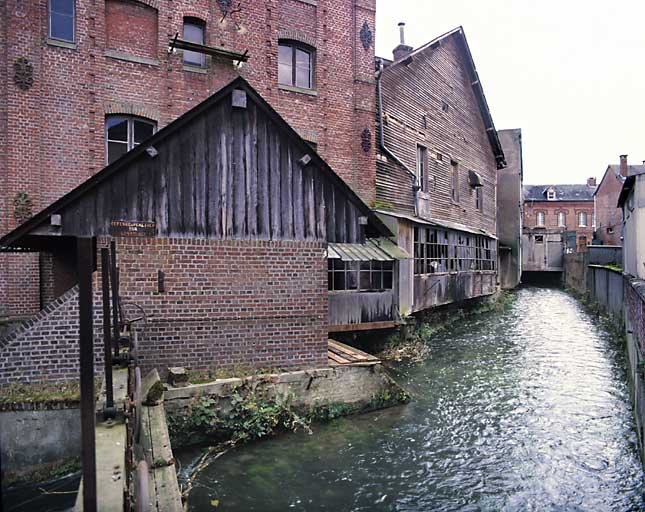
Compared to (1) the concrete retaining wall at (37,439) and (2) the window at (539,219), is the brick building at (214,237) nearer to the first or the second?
(1) the concrete retaining wall at (37,439)

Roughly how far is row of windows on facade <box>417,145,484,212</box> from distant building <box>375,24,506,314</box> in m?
0.04

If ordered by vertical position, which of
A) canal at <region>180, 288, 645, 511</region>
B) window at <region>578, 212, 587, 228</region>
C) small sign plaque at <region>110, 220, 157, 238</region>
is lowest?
canal at <region>180, 288, 645, 511</region>

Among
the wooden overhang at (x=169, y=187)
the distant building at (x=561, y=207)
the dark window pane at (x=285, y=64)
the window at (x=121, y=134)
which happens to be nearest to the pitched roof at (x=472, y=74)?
the dark window pane at (x=285, y=64)

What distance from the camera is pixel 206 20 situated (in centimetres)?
1313

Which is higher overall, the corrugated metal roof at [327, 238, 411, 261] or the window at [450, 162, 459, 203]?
the window at [450, 162, 459, 203]

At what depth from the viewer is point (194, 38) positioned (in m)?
13.3

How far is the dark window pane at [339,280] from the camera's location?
42.3ft

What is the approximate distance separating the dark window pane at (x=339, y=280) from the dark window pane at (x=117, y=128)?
639 centimetres

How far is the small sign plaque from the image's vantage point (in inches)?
279

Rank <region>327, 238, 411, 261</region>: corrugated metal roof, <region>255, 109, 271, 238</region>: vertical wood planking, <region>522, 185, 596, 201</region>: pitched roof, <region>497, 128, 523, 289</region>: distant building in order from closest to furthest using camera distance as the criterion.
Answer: <region>255, 109, 271, 238</region>: vertical wood planking, <region>327, 238, 411, 261</region>: corrugated metal roof, <region>497, 128, 523, 289</region>: distant building, <region>522, 185, 596, 201</region>: pitched roof

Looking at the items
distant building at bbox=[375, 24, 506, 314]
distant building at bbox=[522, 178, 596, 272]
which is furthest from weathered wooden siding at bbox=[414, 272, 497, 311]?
distant building at bbox=[522, 178, 596, 272]

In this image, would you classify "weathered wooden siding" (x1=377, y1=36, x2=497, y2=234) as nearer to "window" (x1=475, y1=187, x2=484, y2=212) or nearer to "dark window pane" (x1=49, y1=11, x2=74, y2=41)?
"window" (x1=475, y1=187, x2=484, y2=212)

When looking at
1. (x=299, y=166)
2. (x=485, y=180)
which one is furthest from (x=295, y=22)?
(x=485, y=180)

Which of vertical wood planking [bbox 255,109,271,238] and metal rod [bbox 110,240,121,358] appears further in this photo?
vertical wood planking [bbox 255,109,271,238]
